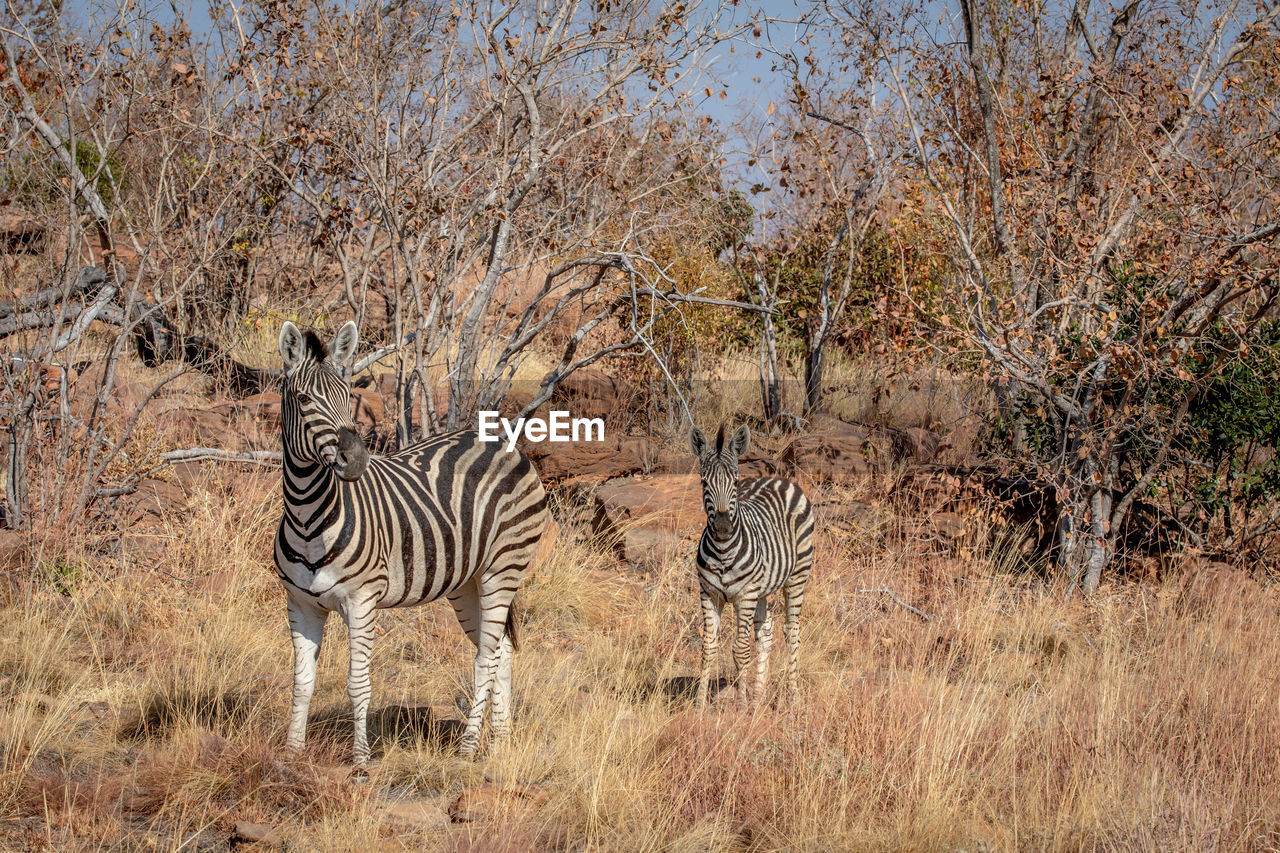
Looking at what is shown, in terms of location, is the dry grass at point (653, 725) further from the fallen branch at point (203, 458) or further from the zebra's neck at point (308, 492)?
the zebra's neck at point (308, 492)

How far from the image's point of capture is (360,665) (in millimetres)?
5184

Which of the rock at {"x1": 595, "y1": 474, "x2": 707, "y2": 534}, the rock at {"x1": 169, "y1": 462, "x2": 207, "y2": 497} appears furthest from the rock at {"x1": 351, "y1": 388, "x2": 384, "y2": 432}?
the rock at {"x1": 595, "y1": 474, "x2": 707, "y2": 534}

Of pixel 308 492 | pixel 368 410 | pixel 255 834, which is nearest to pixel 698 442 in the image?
pixel 308 492

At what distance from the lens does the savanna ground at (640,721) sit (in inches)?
185

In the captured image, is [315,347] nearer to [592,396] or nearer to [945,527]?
[945,527]

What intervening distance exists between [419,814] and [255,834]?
0.72m

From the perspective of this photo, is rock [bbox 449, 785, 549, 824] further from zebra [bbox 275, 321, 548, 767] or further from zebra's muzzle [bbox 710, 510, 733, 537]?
zebra's muzzle [bbox 710, 510, 733, 537]

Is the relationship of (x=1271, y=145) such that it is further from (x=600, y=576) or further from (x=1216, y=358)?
(x=600, y=576)

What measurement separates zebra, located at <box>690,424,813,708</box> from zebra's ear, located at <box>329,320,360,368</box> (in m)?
2.13

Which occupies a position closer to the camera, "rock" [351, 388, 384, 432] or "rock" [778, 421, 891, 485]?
"rock" [778, 421, 891, 485]

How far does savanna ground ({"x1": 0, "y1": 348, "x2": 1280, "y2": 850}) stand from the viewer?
15.4ft

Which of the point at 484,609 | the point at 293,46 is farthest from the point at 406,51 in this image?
the point at 484,609

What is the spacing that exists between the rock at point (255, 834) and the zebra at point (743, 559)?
2306mm

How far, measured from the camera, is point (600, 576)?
9.23 meters
